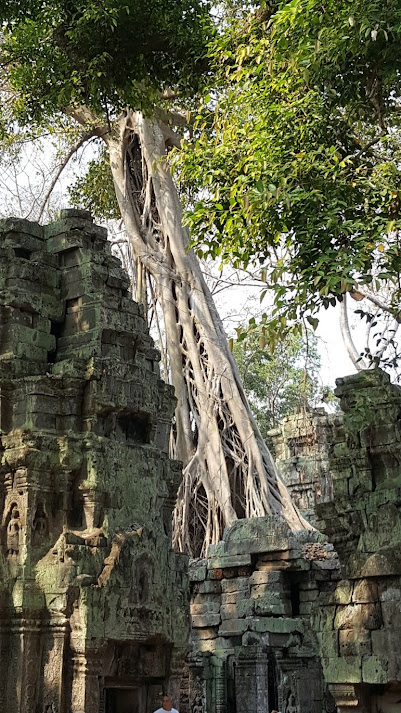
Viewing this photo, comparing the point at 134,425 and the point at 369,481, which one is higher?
the point at 134,425

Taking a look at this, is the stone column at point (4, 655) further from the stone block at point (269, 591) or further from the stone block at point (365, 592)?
the stone block at point (269, 591)

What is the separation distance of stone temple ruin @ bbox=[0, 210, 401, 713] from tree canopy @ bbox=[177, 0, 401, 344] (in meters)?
1.46

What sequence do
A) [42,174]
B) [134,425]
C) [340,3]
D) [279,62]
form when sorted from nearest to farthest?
[340,3] → [279,62] → [134,425] → [42,174]

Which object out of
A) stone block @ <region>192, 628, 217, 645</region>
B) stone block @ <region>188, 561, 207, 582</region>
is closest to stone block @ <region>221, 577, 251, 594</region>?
stone block @ <region>188, 561, 207, 582</region>

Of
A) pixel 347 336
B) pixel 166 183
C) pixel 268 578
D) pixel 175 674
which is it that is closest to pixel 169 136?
pixel 166 183

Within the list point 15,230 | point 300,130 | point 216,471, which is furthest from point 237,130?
point 216,471

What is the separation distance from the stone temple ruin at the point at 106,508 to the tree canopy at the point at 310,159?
4.79ft

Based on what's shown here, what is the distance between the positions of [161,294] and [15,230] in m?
5.62

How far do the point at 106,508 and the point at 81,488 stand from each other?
0.26 meters

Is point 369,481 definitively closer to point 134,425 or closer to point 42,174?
point 134,425

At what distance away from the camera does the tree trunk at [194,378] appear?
13242mm

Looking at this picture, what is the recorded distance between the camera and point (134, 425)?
8461mm

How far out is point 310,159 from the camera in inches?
274

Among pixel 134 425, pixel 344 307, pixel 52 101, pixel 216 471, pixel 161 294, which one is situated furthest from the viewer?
pixel 344 307
